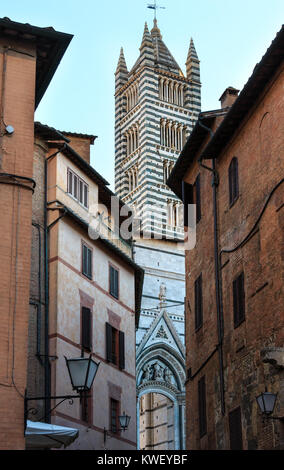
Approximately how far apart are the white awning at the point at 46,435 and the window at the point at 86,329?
330 inches

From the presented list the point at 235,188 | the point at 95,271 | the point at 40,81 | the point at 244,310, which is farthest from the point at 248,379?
the point at 95,271

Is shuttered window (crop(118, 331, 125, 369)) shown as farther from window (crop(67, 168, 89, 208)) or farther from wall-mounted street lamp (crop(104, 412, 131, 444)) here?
window (crop(67, 168, 89, 208))

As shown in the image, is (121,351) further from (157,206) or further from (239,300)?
(157,206)

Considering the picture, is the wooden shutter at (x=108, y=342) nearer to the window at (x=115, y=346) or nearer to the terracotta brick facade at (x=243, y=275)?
the window at (x=115, y=346)

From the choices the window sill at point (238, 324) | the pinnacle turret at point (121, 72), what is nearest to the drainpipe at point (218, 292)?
the window sill at point (238, 324)

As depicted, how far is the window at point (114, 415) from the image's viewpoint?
1148 inches

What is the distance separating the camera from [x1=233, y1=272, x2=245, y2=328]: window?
68.0 ft

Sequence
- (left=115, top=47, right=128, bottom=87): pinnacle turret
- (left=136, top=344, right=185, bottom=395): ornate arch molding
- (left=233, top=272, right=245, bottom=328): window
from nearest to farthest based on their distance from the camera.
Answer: (left=233, top=272, right=245, bottom=328): window
(left=136, top=344, right=185, bottom=395): ornate arch molding
(left=115, top=47, right=128, bottom=87): pinnacle turret

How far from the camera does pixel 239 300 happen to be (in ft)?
68.8

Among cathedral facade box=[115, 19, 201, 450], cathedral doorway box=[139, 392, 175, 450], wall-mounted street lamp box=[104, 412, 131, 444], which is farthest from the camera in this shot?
cathedral doorway box=[139, 392, 175, 450]

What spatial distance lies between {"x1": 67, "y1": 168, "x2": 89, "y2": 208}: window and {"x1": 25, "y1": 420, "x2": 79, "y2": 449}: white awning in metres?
11.1

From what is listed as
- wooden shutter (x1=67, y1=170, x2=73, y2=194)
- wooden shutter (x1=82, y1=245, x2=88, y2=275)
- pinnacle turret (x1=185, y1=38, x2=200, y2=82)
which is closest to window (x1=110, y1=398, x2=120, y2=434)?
wooden shutter (x1=82, y1=245, x2=88, y2=275)

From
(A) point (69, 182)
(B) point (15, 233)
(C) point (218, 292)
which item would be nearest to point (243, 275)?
(C) point (218, 292)

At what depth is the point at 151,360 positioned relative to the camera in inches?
2180
